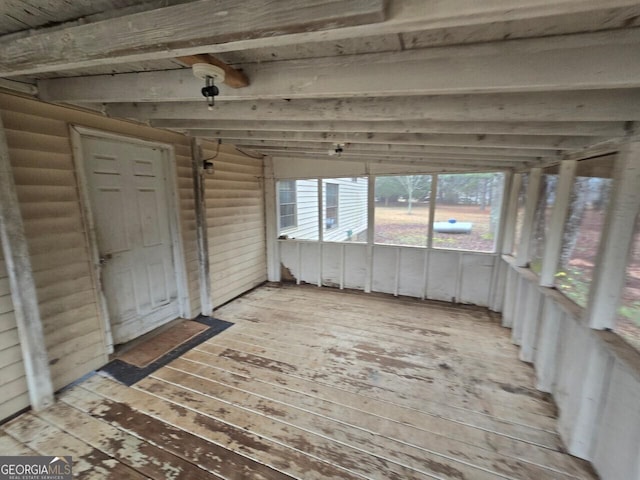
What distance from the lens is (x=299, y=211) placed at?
204 inches

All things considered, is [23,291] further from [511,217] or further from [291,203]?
[511,217]

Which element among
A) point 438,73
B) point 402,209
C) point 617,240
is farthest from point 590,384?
point 402,209

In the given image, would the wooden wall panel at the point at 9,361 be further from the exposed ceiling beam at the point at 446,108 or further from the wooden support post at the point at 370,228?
the wooden support post at the point at 370,228

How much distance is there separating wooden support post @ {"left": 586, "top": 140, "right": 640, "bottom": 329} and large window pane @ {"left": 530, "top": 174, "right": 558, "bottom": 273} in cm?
102

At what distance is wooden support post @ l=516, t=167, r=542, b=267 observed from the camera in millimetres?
3000

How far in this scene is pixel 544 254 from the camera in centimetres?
255

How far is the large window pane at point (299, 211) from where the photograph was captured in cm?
508

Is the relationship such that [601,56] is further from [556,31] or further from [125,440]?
[125,440]

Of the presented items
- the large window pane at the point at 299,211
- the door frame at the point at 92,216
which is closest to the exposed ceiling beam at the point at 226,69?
the door frame at the point at 92,216

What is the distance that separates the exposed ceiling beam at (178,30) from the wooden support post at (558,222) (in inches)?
99.3

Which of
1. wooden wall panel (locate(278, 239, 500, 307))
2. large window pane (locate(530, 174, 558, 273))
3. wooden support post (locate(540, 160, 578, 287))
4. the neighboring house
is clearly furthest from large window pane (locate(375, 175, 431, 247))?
wooden support post (locate(540, 160, 578, 287))

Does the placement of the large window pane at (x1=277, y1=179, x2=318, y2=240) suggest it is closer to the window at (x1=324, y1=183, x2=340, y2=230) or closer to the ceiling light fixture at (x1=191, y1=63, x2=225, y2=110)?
the window at (x1=324, y1=183, x2=340, y2=230)

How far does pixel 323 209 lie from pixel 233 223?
162cm

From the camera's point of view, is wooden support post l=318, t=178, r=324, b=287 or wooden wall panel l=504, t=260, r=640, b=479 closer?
wooden wall panel l=504, t=260, r=640, b=479
